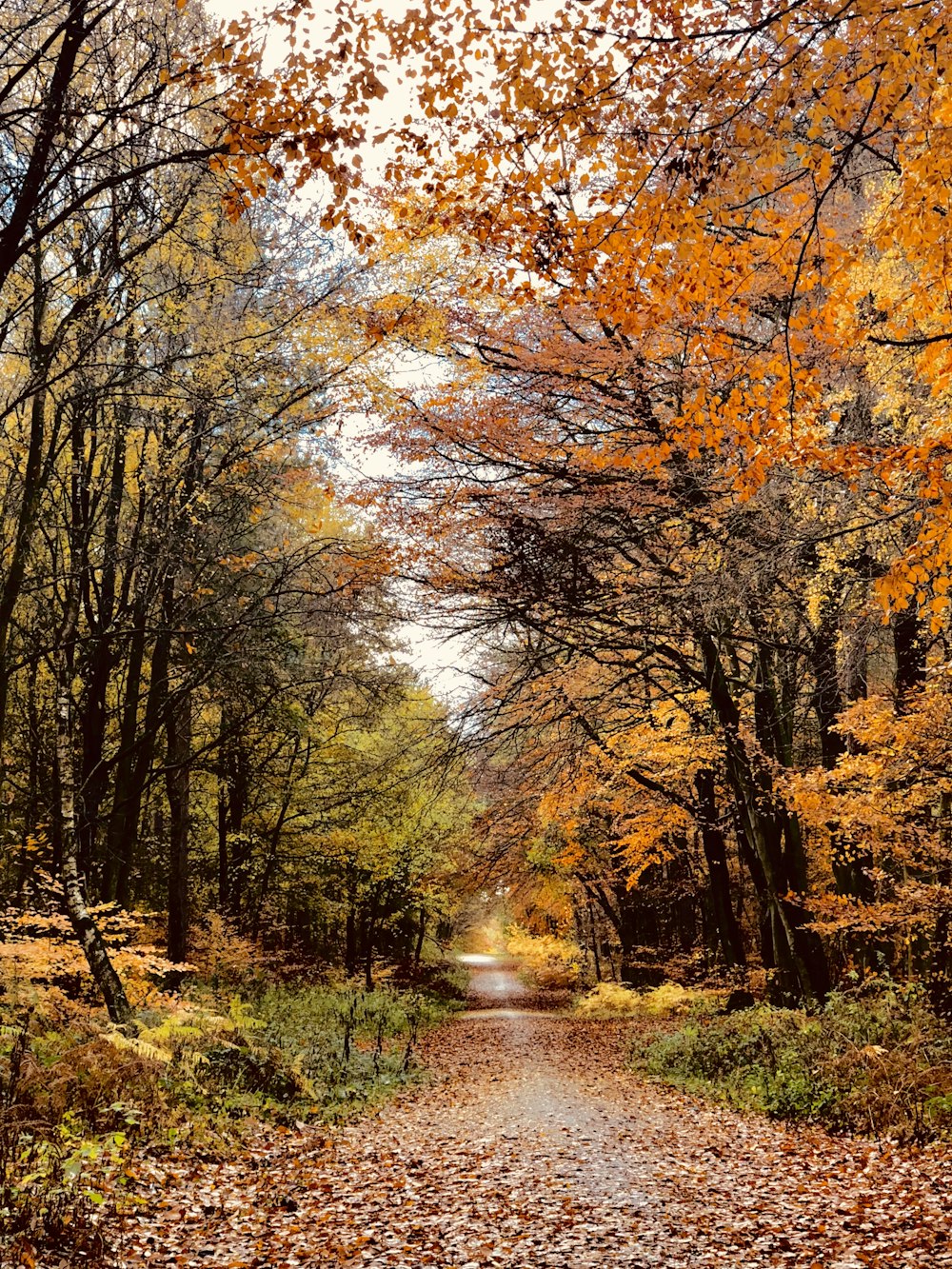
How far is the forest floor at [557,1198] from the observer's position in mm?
5129

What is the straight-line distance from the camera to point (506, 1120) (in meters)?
9.89

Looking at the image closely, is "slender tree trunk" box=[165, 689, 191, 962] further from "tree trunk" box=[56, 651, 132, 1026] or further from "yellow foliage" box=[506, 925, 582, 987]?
"yellow foliage" box=[506, 925, 582, 987]

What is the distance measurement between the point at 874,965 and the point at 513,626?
894 centimetres

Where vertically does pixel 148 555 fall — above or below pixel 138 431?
below

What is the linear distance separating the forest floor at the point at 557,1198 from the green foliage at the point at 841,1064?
42cm

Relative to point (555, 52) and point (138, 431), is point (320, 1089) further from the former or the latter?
point (555, 52)

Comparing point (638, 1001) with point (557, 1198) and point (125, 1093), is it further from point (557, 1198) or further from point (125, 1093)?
point (125, 1093)

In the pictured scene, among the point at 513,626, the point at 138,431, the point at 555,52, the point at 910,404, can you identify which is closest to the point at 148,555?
the point at 138,431

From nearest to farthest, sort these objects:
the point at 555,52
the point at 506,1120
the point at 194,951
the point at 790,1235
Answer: the point at 555,52 < the point at 790,1235 < the point at 506,1120 < the point at 194,951

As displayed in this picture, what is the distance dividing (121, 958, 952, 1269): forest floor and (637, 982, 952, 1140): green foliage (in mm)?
423

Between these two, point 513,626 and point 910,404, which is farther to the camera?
point 513,626

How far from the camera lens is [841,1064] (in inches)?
352

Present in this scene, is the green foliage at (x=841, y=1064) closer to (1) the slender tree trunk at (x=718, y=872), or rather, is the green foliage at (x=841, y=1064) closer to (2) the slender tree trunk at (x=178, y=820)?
(1) the slender tree trunk at (x=718, y=872)

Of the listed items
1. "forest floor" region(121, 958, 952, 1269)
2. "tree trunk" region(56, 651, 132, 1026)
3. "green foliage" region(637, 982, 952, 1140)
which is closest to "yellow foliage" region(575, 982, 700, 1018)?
"green foliage" region(637, 982, 952, 1140)
